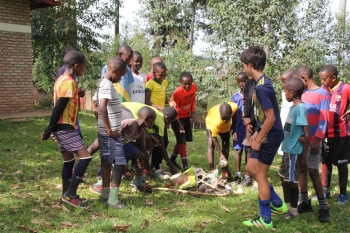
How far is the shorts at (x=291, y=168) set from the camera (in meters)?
4.25

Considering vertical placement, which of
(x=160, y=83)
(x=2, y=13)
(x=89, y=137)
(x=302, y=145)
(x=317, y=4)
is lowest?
(x=89, y=137)

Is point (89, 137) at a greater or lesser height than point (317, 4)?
lesser

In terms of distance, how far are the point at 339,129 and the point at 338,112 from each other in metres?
0.24

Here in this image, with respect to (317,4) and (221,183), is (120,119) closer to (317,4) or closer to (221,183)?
(221,183)

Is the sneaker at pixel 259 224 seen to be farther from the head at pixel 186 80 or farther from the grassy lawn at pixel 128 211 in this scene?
the head at pixel 186 80

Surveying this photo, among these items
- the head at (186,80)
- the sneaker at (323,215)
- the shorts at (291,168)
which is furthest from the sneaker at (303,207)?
the head at (186,80)

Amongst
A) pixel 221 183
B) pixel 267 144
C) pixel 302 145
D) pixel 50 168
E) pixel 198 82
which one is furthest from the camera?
pixel 198 82

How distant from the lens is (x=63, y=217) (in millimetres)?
4062

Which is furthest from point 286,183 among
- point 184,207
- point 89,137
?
point 89,137

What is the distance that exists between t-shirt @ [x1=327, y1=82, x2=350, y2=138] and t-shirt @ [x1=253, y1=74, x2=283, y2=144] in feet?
5.26

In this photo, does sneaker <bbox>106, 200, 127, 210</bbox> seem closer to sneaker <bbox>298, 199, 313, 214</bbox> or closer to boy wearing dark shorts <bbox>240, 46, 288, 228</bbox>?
boy wearing dark shorts <bbox>240, 46, 288, 228</bbox>

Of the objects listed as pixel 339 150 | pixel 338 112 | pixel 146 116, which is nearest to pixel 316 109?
pixel 338 112

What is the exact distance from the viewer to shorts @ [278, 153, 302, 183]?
4.25m

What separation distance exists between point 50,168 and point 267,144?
398cm
